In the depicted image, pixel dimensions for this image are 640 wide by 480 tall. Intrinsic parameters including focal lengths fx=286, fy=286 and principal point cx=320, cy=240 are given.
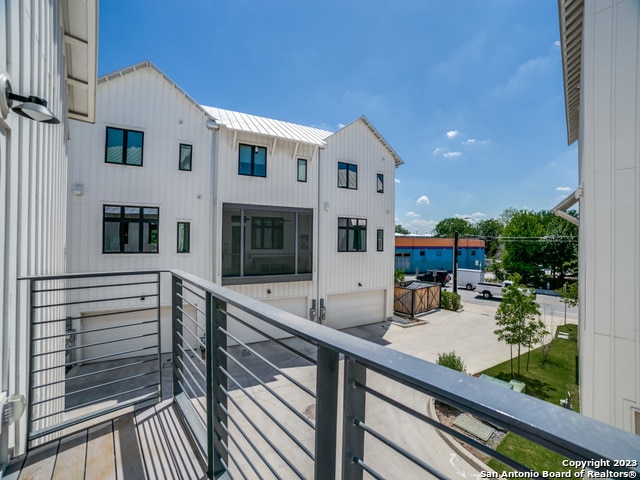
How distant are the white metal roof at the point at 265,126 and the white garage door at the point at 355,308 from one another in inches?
252

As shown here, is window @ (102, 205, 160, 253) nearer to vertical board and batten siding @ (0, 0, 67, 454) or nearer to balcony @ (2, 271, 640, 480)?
balcony @ (2, 271, 640, 480)

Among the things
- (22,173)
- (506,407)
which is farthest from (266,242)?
(506,407)

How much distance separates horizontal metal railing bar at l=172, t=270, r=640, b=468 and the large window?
9.04m

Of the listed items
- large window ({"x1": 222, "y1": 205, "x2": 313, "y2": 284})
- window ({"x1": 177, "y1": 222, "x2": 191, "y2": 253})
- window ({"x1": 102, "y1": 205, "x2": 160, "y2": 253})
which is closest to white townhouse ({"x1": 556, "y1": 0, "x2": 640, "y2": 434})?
large window ({"x1": 222, "y1": 205, "x2": 313, "y2": 284})

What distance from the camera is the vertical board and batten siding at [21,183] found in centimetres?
181

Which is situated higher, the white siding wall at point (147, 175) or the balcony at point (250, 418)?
the white siding wall at point (147, 175)

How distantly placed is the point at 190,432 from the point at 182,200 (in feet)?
25.7

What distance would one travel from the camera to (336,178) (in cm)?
1170

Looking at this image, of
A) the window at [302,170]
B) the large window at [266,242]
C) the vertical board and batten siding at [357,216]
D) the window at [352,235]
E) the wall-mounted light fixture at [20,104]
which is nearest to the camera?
the wall-mounted light fixture at [20,104]

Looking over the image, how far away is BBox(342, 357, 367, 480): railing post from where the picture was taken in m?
0.87

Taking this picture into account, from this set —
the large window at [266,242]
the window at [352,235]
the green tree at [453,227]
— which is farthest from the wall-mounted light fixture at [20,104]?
the green tree at [453,227]

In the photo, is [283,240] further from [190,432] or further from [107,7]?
[190,432]

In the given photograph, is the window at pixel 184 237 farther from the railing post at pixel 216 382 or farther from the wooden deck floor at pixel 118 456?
the railing post at pixel 216 382

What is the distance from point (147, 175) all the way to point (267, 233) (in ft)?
13.2
